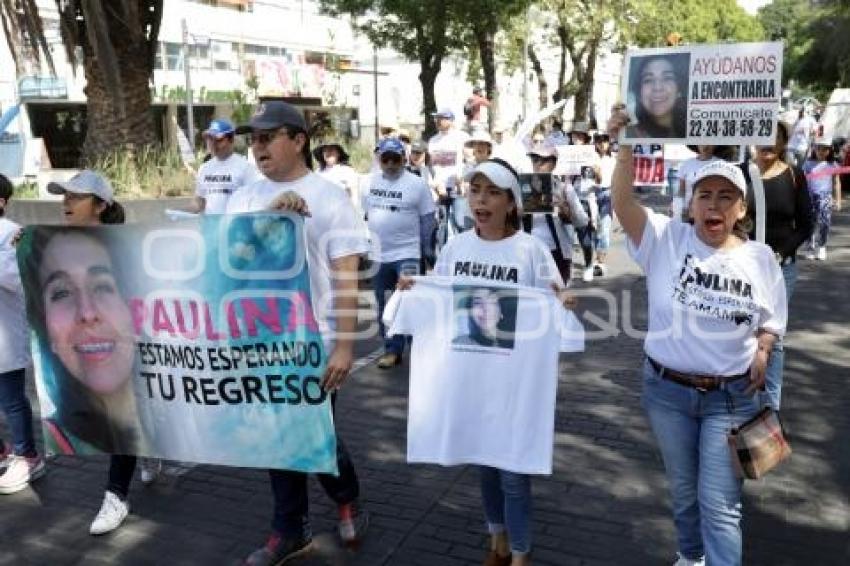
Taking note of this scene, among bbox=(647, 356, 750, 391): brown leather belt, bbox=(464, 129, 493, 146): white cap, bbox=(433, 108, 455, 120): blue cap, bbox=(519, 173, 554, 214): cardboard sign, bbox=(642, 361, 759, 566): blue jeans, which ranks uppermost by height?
bbox=(433, 108, 455, 120): blue cap

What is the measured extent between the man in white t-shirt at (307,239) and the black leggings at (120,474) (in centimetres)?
96

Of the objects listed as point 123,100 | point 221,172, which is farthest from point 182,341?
point 123,100

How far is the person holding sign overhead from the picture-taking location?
3.97m

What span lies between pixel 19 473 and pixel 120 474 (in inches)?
32.9

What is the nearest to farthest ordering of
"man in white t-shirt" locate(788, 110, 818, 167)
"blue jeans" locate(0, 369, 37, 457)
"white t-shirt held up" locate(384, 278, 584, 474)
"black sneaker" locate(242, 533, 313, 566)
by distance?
"white t-shirt held up" locate(384, 278, 584, 474) < "black sneaker" locate(242, 533, 313, 566) < "blue jeans" locate(0, 369, 37, 457) < "man in white t-shirt" locate(788, 110, 818, 167)

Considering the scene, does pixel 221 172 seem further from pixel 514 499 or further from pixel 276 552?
pixel 514 499

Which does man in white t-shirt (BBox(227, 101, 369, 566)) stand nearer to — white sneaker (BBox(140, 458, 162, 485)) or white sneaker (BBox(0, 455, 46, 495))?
white sneaker (BBox(140, 458, 162, 485))

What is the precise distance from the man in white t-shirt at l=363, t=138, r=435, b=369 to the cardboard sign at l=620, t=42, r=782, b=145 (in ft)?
11.4

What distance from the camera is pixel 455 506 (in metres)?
4.30

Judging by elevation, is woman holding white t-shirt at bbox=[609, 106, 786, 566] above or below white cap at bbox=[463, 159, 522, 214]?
below

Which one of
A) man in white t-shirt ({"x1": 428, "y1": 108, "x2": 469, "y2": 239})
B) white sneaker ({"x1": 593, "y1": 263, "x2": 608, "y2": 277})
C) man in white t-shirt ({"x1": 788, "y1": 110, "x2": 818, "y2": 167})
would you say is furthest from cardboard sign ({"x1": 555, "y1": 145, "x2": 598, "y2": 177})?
man in white t-shirt ({"x1": 788, "y1": 110, "x2": 818, "y2": 167})

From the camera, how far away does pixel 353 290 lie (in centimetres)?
357

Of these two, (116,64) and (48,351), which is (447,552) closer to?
(48,351)

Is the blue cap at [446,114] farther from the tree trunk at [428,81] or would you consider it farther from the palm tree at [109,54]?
the tree trunk at [428,81]
